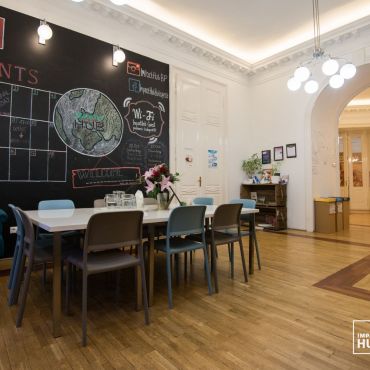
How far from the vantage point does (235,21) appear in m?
5.02

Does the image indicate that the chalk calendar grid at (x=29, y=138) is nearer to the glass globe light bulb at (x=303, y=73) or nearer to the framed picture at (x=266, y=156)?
the glass globe light bulb at (x=303, y=73)

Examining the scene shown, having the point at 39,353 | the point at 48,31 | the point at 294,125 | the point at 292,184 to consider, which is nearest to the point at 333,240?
the point at 292,184

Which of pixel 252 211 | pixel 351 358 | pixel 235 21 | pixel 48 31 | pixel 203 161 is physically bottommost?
pixel 351 358

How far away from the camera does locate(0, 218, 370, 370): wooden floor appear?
1.54 m

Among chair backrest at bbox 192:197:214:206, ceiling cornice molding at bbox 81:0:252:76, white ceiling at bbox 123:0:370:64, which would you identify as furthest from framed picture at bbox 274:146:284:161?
chair backrest at bbox 192:197:214:206

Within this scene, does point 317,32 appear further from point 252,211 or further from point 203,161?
point 252,211

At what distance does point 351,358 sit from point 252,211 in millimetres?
1629

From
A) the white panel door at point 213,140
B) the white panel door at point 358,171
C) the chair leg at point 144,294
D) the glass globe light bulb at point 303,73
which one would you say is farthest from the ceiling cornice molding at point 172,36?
the white panel door at point 358,171

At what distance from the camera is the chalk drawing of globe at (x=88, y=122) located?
3936 mm

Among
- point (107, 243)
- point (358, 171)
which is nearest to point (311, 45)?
point (107, 243)

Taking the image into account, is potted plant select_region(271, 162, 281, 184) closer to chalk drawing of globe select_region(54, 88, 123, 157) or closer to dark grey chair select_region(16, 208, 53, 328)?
chalk drawing of globe select_region(54, 88, 123, 157)

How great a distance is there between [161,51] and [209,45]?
1.14 m

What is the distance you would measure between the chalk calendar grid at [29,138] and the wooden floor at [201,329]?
1402 mm

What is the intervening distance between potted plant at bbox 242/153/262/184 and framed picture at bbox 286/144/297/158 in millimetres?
718
